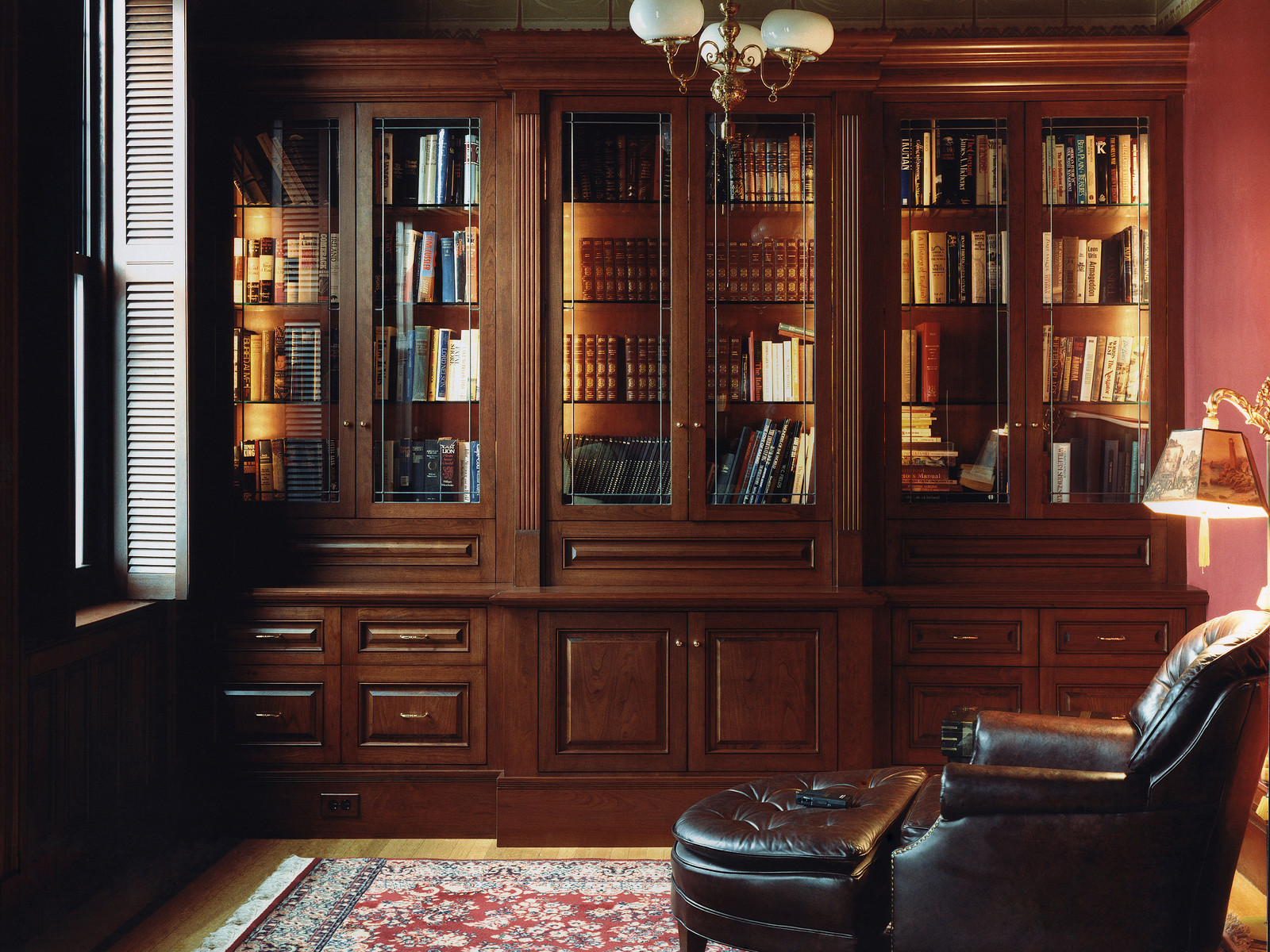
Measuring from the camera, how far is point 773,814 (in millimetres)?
2467

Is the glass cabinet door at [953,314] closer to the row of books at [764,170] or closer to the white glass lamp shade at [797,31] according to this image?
the row of books at [764,170]

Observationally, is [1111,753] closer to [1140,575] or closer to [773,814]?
[773,814]

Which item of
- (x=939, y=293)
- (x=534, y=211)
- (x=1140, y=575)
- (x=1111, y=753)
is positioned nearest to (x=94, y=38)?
(x=534, y=211)

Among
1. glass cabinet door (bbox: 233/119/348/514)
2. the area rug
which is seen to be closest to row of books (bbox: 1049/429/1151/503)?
the area rug

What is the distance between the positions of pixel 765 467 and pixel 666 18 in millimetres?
1806

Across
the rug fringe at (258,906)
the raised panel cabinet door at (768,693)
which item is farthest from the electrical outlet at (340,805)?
the raised panel cabinet door at (768,693)

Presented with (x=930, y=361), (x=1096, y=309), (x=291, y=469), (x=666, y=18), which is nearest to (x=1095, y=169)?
(x=1096, y=309)

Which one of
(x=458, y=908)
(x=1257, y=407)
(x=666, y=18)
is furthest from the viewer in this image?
(x=458, y=908)

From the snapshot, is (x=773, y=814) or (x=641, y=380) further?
(x=641, y=380)

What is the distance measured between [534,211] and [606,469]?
38.1 inches

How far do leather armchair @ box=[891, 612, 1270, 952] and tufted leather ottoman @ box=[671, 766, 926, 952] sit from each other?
96 mm

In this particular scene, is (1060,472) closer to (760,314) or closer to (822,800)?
(760,314)

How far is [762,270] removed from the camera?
3584mm

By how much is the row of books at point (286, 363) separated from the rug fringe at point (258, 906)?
1.64m
